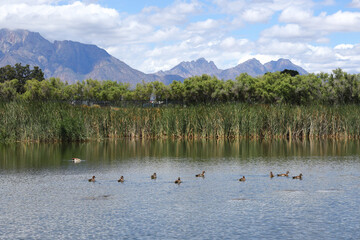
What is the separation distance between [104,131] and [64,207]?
32.5 meters

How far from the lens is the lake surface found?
16984mm

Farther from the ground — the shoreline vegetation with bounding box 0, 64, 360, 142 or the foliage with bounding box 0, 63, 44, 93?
the foliage with bounding box 0, 63, 44, 93

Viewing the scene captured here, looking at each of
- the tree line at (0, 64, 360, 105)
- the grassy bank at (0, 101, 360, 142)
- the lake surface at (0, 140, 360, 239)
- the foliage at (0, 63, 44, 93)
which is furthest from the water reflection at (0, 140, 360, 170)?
the foliage at (0, 63, 44, 93)

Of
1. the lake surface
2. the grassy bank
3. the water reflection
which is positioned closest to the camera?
the lake surface

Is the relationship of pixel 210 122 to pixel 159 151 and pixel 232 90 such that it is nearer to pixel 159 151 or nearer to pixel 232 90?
pixel 159 151

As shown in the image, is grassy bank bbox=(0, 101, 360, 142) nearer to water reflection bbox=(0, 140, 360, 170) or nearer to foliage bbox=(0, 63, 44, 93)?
water reflection bbox=(0, 140, 360, 170)

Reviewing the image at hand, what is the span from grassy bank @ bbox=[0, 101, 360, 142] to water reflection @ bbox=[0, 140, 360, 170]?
2112 mm

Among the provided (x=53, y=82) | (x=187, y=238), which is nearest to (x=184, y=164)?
(x=187, y=238)

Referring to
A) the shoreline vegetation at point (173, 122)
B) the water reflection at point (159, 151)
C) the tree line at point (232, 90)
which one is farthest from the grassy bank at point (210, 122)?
the tree line at point (232, 90)

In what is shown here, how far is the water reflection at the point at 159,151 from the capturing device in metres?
36.4

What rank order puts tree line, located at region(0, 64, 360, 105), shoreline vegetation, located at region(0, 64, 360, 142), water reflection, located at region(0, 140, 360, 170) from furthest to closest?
tree line, located at region(0, 64, 360, 105) → shoreline vegetation, located at region(0, 64, 360, 142) → water reflection, located at region(0, 140, 360, 170)

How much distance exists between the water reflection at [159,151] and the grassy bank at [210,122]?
83.1 inches

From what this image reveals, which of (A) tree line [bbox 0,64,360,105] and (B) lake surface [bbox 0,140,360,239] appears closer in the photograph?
(B) lake surface [bbox 0,140,360,239]

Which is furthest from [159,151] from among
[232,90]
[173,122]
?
[232,90]
